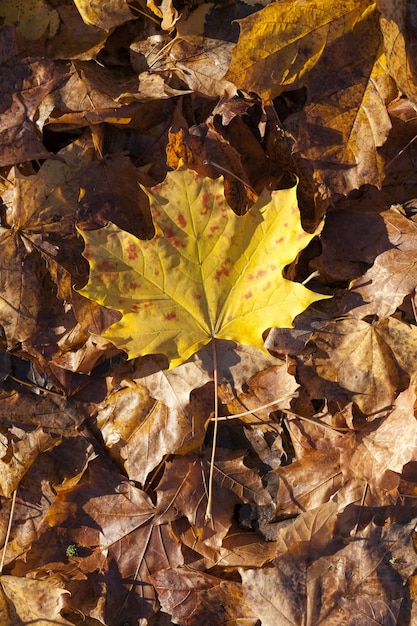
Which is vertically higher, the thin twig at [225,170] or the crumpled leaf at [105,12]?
the crumpled leaf at [105,12]

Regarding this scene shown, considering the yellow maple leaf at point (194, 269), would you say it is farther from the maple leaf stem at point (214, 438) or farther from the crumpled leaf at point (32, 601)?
the crumpled leaf at point (32, 601)

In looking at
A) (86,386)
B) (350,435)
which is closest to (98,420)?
(86,386)

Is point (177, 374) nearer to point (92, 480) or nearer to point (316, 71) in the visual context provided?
point (92, 480)

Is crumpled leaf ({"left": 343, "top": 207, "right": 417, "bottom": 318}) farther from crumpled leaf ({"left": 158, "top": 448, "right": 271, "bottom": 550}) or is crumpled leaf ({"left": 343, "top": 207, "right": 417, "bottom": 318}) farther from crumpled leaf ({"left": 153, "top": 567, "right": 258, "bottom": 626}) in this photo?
crumpled leaf ({"left": 153, "top": 567, "right": 258, "bottom": 626})

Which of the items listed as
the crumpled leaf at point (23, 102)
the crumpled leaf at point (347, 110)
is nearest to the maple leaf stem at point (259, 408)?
the crumpled leaf at point (347, 110)

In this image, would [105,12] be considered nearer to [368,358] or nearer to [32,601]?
[368,358]

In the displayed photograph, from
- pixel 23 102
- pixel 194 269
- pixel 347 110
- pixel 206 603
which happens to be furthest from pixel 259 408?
pixel 23 102

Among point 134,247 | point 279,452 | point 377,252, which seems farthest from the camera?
point 279,452

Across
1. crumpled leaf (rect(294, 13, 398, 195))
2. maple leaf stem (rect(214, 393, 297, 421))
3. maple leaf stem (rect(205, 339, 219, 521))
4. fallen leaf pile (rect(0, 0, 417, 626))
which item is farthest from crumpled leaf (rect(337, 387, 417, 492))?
crumpled leaf (rect(294, 13, 398, 195))
